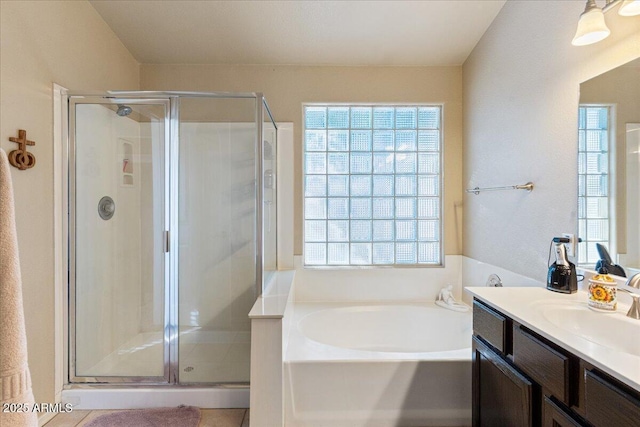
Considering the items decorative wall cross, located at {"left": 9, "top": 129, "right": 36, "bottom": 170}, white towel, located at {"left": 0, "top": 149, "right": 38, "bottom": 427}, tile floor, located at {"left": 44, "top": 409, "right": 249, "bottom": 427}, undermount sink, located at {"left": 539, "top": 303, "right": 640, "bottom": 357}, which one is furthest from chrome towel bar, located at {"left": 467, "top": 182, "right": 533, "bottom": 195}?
decorative wall cross, located at {"left": 9, "top": 129, "right": 36, "bottom": 170}

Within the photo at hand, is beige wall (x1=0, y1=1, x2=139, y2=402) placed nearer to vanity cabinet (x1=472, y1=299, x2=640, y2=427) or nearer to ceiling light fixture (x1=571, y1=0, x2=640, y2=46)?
vanity cabinet (x1=472, y1=299, x2=640, y2=427)

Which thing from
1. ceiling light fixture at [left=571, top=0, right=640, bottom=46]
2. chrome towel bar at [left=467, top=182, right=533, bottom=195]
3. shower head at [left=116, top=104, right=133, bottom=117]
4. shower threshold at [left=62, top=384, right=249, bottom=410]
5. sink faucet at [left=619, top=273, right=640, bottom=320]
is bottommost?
shower threshold at [left=62, top=384, right=249, bottom=410]

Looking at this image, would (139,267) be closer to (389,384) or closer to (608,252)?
(389,384)

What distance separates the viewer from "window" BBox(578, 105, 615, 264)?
4.54 feet

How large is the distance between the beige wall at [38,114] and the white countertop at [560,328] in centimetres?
224

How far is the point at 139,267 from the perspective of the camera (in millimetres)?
2189

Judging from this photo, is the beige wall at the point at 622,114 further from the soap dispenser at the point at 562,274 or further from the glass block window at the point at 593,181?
the soap dispenser at the point at 562,274

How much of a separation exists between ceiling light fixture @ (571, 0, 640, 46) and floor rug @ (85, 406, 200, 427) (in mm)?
2634

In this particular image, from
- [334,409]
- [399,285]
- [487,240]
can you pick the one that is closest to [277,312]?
[334,409]

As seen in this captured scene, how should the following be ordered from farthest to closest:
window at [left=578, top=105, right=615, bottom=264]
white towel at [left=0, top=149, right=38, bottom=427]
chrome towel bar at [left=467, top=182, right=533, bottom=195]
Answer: chrome towel bar at [left=467, top=182, right=533, bottom=195] < window at [left=578, top=105, right=615, bottom=264] < white towel at [left=0, top=149, right=38, bottom=427]

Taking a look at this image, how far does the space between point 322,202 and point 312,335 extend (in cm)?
107

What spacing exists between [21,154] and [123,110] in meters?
0.66

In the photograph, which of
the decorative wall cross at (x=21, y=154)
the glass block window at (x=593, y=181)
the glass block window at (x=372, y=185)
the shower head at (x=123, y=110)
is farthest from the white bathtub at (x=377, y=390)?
the shower head at (x=123, y=110)

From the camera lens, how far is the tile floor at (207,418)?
1.80 meters
